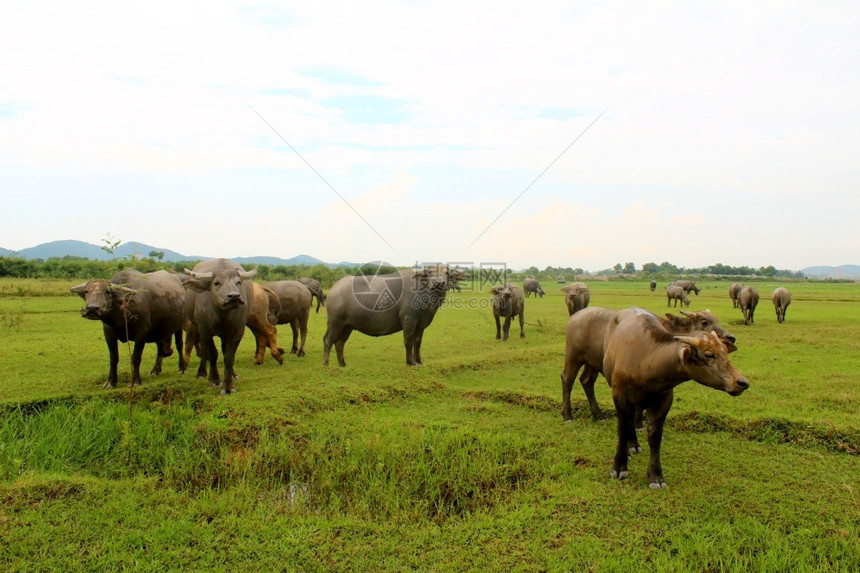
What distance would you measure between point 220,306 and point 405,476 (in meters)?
3.49

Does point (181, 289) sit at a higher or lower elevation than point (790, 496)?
higher

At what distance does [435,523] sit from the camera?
4266 millimetres

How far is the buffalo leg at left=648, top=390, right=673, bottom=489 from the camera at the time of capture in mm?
4418

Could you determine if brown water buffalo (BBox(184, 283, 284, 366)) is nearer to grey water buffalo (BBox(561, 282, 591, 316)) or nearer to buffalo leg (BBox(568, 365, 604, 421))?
buffalo leg (BBox(568, 365, 604, 421))

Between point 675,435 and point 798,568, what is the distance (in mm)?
2331

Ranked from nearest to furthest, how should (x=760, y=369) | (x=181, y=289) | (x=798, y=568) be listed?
(x=798, y=568) < (x=181, y=289) < (x=760, y=369)

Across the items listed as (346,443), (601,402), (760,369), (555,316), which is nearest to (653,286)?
(555,316)

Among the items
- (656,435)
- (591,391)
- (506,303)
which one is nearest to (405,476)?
(656,435)

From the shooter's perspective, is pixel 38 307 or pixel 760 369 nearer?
pixel 760 369

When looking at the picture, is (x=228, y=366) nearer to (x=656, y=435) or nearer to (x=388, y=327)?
(x=388, y=327)

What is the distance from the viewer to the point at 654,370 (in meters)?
4.24

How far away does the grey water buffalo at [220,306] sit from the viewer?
6.91 meters

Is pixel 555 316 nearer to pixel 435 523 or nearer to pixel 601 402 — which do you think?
pixel 601 402

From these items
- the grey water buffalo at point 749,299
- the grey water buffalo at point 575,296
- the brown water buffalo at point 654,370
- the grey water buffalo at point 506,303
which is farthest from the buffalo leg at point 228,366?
the grey water buffalo at point 749,299
